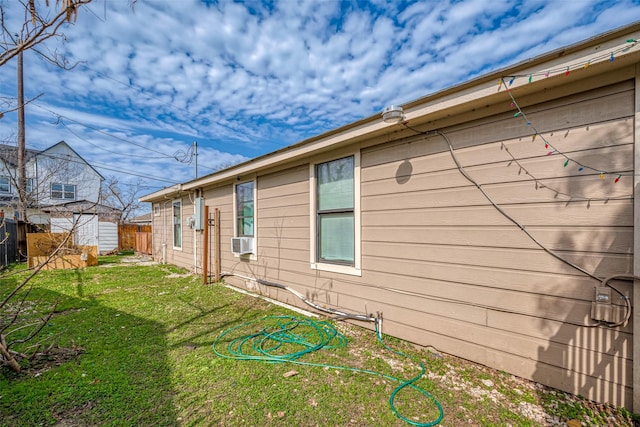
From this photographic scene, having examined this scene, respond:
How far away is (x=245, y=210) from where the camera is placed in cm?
562

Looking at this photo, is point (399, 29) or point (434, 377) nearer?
point (434, 377)

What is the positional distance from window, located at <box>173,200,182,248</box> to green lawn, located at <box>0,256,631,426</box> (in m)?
5.23

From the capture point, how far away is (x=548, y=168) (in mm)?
2062

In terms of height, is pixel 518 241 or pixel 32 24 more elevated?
pixel 32 24

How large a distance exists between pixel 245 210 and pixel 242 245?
78 cm

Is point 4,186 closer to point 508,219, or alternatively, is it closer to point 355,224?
point 355,224

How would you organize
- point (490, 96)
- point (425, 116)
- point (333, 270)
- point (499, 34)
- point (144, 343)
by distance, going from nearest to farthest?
point (490, 96)
point (425, 116)
point (144, 343)
point (499, 34)
point (333, 270)

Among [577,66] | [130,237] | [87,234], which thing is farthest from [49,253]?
[577,66]

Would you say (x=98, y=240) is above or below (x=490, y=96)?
below

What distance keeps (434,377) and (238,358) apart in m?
1.79

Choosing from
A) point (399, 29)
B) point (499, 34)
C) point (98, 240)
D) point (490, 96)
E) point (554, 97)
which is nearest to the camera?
point (554, 97)

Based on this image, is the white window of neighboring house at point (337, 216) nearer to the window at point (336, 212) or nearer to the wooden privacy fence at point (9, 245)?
the window at point (336, 212)

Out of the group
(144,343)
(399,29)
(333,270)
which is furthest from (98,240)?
(399,29)

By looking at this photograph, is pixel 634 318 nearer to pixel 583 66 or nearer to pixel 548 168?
pixel 548 168
